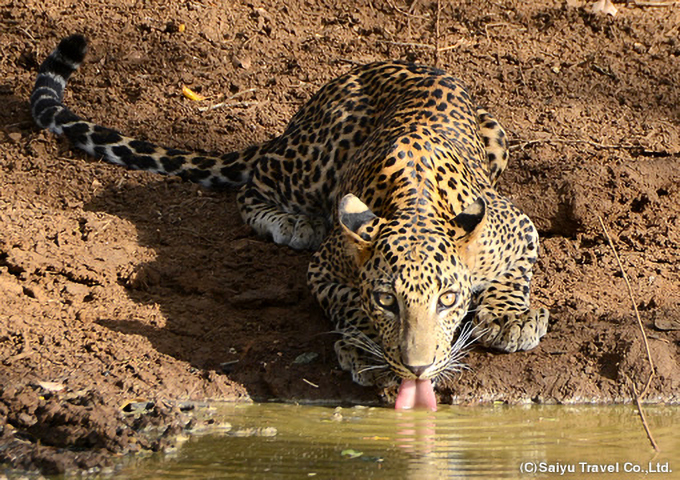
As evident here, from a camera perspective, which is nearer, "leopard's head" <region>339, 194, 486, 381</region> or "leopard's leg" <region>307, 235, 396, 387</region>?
"leopard's head" <region>339, 194, 486, 381</region>

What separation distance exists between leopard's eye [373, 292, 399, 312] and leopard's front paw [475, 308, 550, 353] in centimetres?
107

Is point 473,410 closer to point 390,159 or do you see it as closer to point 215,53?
point 390,159

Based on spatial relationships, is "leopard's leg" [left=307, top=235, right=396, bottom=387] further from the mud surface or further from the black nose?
the black nose

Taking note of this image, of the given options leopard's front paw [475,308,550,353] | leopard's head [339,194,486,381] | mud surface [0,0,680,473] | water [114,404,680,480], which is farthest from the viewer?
leopard's front paw [475,308,550,353]

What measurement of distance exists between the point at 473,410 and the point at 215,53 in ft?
20.6

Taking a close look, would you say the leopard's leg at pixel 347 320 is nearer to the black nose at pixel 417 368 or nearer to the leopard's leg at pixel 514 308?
the black nose at pixel 417 368

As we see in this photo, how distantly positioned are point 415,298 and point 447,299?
9.8 inches

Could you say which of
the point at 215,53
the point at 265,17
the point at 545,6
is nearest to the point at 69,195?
the point at 215,53

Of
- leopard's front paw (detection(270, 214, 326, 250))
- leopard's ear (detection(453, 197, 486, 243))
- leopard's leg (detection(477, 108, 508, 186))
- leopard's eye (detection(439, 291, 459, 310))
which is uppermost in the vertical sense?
leopard's ear (detection(453, 197, 486, 243))

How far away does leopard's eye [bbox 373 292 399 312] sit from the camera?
698 cm

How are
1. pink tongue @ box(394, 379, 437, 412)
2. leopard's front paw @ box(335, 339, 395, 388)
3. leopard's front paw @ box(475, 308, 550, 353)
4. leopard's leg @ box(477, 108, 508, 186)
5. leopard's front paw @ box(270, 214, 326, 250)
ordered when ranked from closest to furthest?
pink tongue @ box(394, 379, 437, 412) → leopard's front paw @ box(335, 339, 395, 388) → leopard's front paw @ box(475, 308, 550, 353) → leopard's front paw @ box(270, 214, 326, 250) → leopard's leg @ box(477, 108, 508, 186)

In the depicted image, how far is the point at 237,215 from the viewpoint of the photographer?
32.8 feet

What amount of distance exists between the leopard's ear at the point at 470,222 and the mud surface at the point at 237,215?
0.93 meters

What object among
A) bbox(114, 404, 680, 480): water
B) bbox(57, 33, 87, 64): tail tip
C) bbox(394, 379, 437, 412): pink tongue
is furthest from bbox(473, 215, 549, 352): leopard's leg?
bbox(57, 33, 87, 64): tail tip
